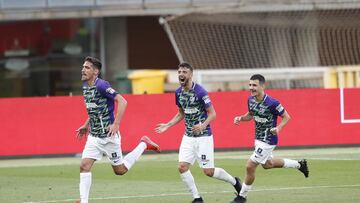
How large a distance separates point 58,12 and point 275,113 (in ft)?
74.8

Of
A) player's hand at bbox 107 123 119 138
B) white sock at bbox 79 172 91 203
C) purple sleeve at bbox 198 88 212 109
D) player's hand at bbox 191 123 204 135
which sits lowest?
white sock at bbox 79 172 91 203

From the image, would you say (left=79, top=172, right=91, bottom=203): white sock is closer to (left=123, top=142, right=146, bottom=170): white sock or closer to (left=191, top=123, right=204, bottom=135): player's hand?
(left=123, top=142, right=146, bottom=170): white sock

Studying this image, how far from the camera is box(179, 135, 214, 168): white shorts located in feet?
47.2

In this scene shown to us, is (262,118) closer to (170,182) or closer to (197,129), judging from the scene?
(197,129)

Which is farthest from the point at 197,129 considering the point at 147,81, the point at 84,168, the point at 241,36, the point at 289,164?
the point at 147,81

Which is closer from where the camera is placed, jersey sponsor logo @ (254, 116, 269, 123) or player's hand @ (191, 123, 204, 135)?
player's hand @ (191, 123, 204, 135)

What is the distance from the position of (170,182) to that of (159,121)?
7.69 meters

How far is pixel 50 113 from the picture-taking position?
2555cm

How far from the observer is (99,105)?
13.8 metres

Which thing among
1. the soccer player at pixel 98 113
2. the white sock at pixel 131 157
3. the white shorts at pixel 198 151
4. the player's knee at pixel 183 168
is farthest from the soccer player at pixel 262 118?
the soccer player at pixel 98 113

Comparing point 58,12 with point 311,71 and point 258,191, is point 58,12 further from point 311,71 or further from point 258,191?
point 258,191

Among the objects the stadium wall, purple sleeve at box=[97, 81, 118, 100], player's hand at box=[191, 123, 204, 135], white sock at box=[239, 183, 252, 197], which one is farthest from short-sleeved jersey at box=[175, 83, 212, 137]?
the stadium wall

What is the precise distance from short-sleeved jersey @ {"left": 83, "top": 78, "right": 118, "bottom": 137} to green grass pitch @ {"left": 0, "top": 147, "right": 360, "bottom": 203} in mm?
1569

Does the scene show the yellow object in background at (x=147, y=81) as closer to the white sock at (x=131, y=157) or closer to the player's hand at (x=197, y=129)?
the white sock at (x=131, y=157)
